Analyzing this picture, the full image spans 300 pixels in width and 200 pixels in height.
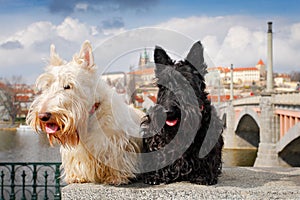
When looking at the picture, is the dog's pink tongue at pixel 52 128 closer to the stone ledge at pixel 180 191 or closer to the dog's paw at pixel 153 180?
the stone ledge at pixel 180 191

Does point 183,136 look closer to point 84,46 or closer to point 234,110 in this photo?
point 84,46

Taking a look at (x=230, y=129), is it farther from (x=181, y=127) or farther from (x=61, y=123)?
(x=61, y=123)

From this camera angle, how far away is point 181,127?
99.7 inches

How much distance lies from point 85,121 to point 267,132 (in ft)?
67.1

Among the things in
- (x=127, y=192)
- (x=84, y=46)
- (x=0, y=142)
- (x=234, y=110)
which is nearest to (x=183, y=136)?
(x=127, y=192)

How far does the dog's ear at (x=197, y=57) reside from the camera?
8.61 feet

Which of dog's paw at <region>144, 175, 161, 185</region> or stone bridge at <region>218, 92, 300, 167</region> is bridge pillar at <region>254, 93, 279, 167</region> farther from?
dog's paw at <region>144, 175, 161, 185</region>

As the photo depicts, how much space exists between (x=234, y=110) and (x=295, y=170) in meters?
28.6

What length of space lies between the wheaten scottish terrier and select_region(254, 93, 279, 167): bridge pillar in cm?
1914

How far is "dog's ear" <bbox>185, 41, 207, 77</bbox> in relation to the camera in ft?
8.61

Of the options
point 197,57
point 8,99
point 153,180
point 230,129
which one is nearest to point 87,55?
point 197,57

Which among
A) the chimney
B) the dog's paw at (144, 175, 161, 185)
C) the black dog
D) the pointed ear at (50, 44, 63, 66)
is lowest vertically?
the dog's paw at (144, 175, 161, 185)

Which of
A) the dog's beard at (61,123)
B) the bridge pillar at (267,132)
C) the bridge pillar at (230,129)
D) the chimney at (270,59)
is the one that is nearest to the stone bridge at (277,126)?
the bridge pillar at (267,132)

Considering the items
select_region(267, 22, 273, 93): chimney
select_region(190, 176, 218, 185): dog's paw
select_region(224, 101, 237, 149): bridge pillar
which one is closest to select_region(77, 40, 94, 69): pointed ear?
select_region(190, 176, 218, 185): dog's paw
